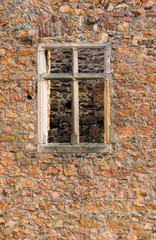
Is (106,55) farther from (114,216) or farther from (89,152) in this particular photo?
(114,216)

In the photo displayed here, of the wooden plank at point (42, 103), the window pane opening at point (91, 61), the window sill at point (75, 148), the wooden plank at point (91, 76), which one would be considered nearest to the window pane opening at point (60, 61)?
the window pane opening at point (91, 61)

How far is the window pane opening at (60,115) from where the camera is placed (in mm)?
7707

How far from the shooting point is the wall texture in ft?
12.6

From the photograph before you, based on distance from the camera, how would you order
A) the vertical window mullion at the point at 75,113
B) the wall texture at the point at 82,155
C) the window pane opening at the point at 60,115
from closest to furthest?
the wall texture at the point at 82,155 < the vertical window mullion at the point at 75,113 < the window pane opening at the point at 60,115

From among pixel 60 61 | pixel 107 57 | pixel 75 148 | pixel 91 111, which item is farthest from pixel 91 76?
pixel 60 61

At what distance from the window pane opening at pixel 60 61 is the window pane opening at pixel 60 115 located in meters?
0.37

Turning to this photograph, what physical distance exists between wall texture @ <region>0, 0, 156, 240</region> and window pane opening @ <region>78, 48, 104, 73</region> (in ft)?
12.0

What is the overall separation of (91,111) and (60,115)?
2.87 ft

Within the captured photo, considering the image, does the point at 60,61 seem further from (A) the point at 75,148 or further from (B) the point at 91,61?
(A) the point at 75,148

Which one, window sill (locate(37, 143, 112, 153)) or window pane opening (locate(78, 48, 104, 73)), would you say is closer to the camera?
window sill (locate(37, 143, 112, 153))

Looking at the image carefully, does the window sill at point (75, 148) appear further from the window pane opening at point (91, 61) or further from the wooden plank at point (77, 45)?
the window pane opening at point (91, 61)

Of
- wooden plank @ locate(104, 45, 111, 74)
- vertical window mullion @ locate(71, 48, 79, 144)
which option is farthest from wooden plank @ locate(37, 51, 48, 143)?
wooden plank @ locate(104, 45, 111, 74)

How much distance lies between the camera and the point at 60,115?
7711 millimetres

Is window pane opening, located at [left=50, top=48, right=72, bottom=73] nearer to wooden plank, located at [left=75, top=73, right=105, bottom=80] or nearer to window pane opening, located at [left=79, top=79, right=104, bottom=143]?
window pane opening, located at [left=79, top=79, right=104, bottom=143]
